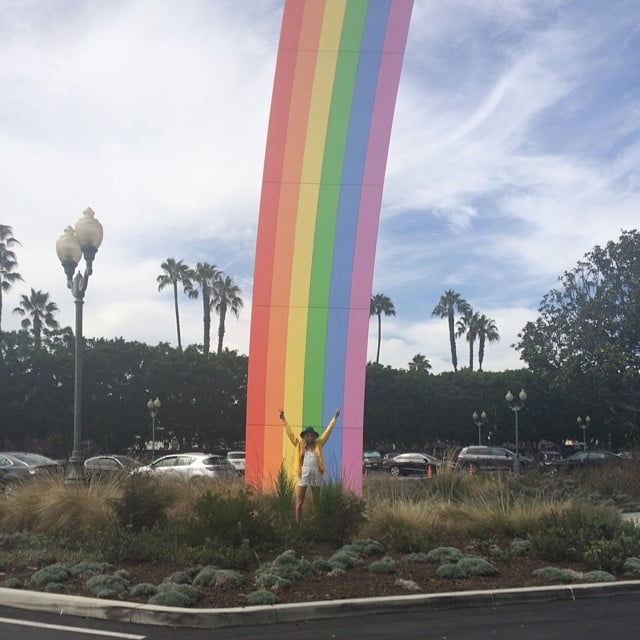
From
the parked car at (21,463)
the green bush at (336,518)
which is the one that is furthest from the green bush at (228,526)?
the parked car at (21,463)

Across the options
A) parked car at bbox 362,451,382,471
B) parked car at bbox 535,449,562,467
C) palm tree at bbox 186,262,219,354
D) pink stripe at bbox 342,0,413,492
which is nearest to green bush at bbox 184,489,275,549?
pink stripe at bbox 342,0,413,492

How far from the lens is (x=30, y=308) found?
63594 millimetres

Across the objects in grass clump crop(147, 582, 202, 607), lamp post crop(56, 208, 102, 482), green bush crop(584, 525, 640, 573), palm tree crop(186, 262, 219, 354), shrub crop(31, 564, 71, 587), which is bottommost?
shrub crop(31, 564, 71, 587)

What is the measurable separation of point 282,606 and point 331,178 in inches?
349

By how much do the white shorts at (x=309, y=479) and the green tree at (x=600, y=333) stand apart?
26.7m

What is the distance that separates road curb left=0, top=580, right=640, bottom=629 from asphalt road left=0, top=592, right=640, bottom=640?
0.31 feet

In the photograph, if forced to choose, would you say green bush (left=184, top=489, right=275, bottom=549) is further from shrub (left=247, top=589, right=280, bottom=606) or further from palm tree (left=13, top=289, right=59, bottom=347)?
palm tree (left=13, top=289, right=59, bottom=347)

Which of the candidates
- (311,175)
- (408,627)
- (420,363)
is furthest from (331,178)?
(420,363)

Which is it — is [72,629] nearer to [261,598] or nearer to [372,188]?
[261,598]

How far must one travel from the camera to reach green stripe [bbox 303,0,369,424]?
13.9m

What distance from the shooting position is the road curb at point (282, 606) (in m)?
6.61

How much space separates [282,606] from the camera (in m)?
6.76

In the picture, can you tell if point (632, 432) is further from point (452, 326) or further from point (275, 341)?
point (275, 341)

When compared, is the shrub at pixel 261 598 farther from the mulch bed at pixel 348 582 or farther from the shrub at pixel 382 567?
the shrub at pixel 382 567
